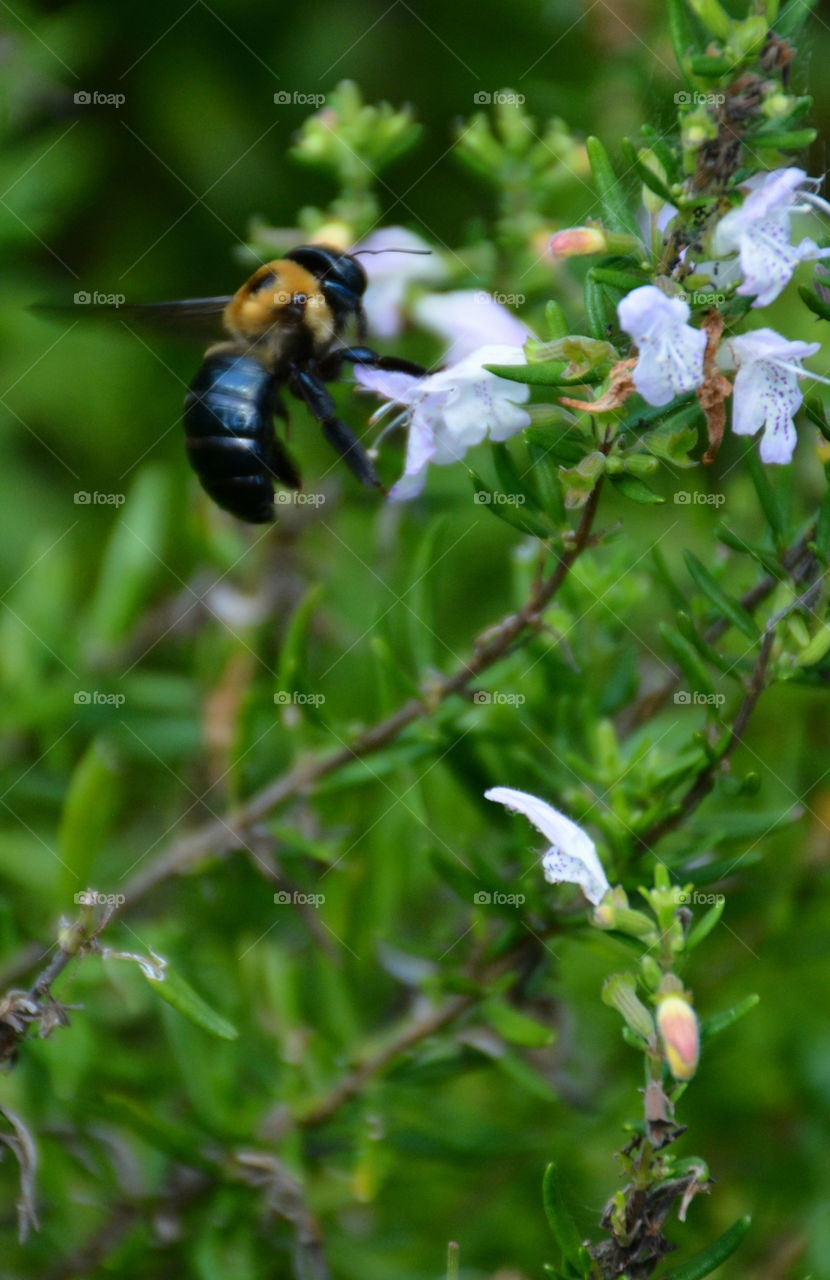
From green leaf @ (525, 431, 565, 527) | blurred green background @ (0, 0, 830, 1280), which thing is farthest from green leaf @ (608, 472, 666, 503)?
blurred green background @ (0, 0, 830, 1280)

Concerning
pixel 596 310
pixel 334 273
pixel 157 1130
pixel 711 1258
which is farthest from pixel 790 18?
pixel 157 1130

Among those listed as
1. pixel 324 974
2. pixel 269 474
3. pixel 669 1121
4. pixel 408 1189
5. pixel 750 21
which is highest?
pixel 750 21

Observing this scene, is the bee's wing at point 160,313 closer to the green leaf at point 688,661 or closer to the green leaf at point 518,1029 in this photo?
the green leaf at point 688,661

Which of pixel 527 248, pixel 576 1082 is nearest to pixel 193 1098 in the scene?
pixel 576 1082

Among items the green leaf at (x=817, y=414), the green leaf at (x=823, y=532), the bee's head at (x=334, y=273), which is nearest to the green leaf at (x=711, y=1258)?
the green leaf at (x=823, y=532)

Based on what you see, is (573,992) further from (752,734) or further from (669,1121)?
(669,1121)
